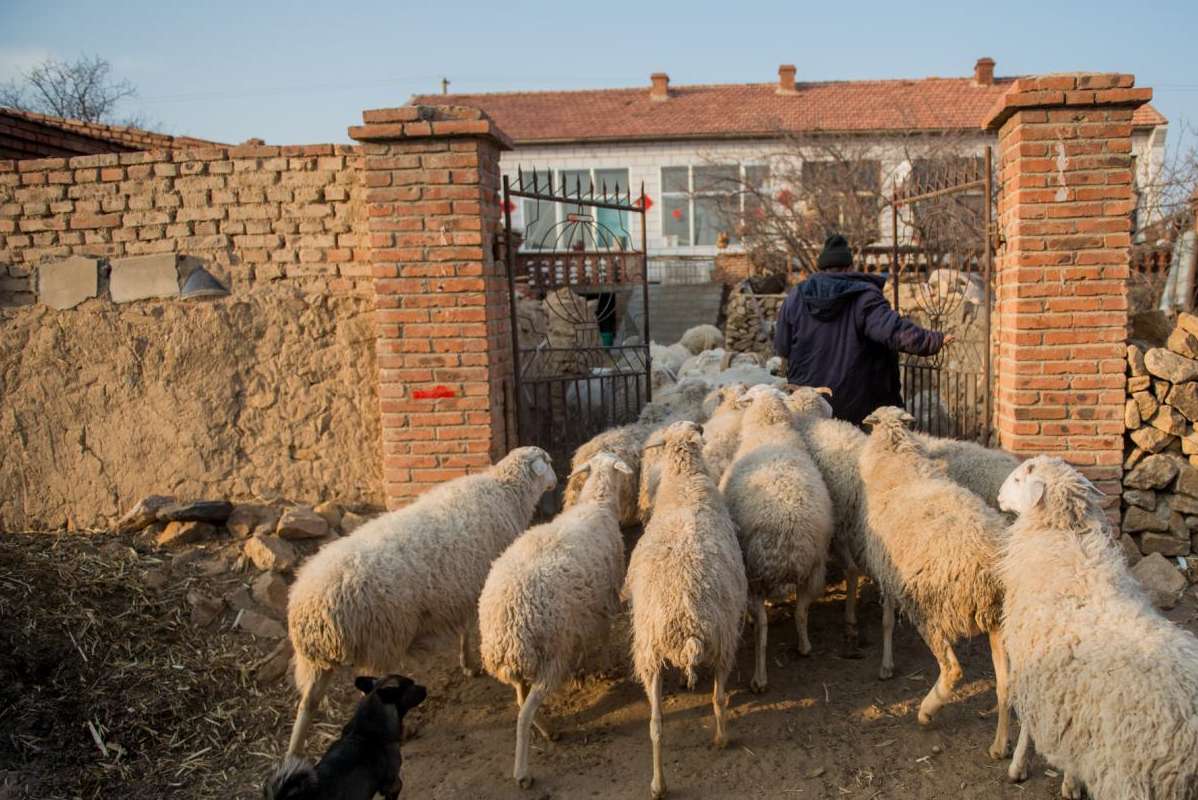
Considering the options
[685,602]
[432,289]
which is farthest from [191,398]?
[685,602]

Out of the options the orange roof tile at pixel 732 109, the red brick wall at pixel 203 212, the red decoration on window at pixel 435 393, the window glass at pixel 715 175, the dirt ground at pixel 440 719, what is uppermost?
the orange roof tile at pixel 732 109

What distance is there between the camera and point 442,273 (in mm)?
5297

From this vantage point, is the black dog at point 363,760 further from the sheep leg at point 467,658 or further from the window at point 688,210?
the window at point 688,210

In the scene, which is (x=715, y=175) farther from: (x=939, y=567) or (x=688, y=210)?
(x=939, y=567)

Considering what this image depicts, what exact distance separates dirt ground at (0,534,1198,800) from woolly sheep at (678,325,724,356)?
1090cm

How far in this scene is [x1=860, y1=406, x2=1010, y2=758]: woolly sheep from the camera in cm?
374

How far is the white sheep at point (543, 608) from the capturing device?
12.0ft

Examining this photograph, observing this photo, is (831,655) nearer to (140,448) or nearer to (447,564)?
(447,564)

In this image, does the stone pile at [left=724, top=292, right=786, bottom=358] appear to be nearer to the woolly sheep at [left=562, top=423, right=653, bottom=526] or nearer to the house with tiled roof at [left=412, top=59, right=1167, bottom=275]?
the house with tiled roof at [left=412, top=59, right=1167, bottom=275]

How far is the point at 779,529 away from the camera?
14.4 feet

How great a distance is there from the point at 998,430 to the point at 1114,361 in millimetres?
827

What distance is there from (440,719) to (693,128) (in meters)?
20.5

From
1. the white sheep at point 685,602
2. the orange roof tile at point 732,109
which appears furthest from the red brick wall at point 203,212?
the orange roof tile at point 732,109

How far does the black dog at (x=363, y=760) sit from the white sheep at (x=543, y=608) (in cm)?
44
